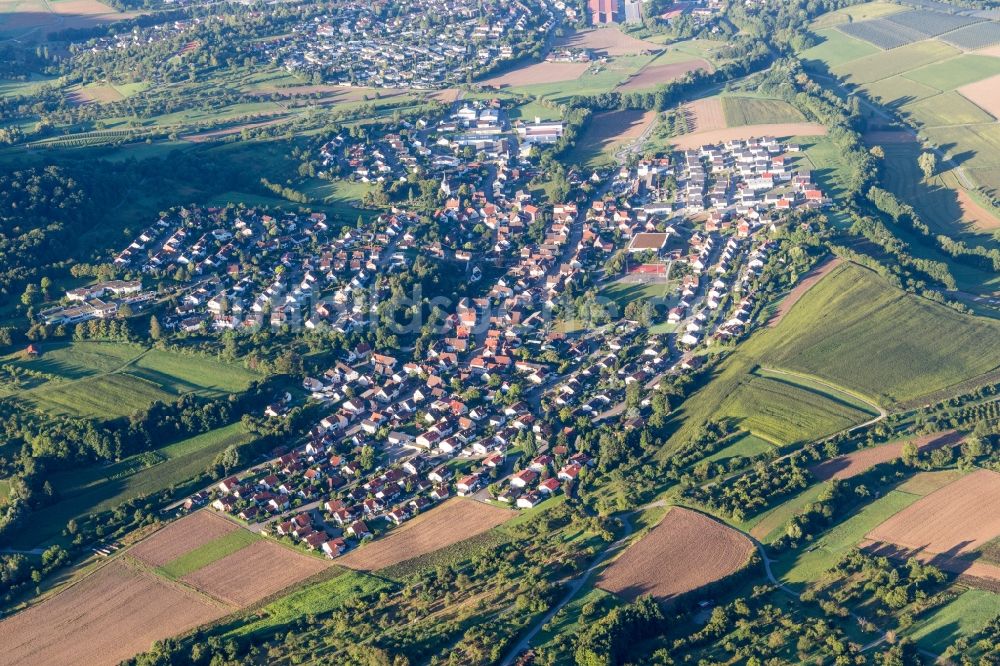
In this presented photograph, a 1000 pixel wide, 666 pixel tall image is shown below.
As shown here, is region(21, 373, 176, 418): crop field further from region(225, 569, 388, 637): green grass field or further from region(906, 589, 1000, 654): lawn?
region(906, 589, 1000, 654): lawn

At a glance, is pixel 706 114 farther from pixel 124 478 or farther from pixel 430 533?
pixel 124 478

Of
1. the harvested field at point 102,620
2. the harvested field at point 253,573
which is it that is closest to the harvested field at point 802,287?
the harvested field at point 253,573

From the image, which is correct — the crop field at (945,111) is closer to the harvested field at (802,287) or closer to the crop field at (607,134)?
the crop field at (607,134)

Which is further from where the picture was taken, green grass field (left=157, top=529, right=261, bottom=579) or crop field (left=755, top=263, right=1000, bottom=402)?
crop field (left=755, top=263, right=1000, bottom=402)

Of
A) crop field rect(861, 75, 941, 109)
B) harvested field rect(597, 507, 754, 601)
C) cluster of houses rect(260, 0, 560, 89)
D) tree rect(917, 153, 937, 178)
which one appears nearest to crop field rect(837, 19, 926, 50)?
crop field rect(861, 75, 941, 109)

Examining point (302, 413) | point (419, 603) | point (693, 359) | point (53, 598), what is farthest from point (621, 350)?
point (53, 598)

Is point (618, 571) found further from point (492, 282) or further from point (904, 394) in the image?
point (492, 282)
